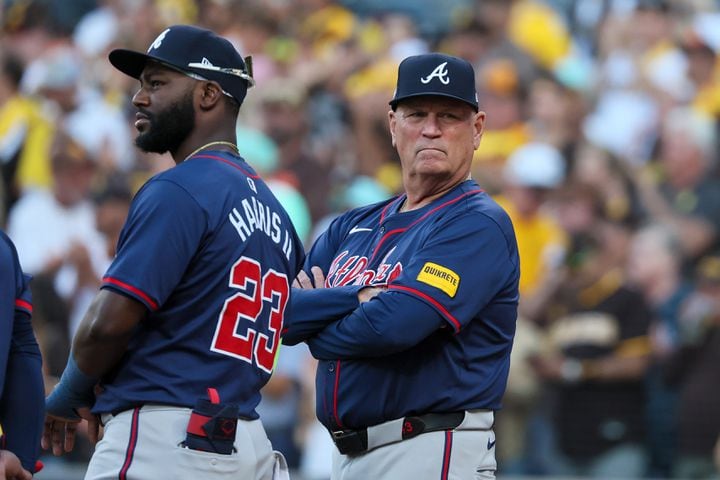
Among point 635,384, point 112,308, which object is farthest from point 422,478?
point 635,384

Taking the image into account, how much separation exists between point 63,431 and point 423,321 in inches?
47.0

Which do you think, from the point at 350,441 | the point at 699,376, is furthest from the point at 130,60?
the point at 699,376

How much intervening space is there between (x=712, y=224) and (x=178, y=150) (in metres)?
5.54

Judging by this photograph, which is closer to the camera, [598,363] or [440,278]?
[440,278]

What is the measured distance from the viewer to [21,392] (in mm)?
3543

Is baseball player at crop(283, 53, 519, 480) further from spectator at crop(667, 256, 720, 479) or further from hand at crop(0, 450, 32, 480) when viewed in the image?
spectator at crop(667, 256, 720, 479)

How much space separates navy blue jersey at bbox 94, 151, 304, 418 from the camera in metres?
3.27

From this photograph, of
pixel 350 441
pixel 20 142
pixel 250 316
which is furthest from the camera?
pixel 20 142

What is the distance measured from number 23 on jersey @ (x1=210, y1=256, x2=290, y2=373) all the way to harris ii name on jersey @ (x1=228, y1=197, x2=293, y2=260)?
3.7 inches

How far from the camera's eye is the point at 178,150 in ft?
11.9

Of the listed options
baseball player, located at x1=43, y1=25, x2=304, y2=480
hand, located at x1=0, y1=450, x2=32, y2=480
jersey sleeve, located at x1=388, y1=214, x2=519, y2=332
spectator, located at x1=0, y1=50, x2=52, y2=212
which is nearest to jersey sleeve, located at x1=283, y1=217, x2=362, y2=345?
jersey sleeve, located at x1=388, y1=214, x2=519, y2=332

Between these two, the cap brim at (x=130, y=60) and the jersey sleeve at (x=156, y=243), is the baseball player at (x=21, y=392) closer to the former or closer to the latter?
the jersey sleeve at (x=156, y=243)

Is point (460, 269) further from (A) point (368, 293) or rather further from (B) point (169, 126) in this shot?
(B) point (169, 126)

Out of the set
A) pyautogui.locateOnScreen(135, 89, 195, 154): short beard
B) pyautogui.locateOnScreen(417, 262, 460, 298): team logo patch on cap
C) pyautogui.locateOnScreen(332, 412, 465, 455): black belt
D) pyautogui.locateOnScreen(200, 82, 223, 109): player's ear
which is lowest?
pyautogui.locateOnScreen(332, 412, 465, 455): black belt
